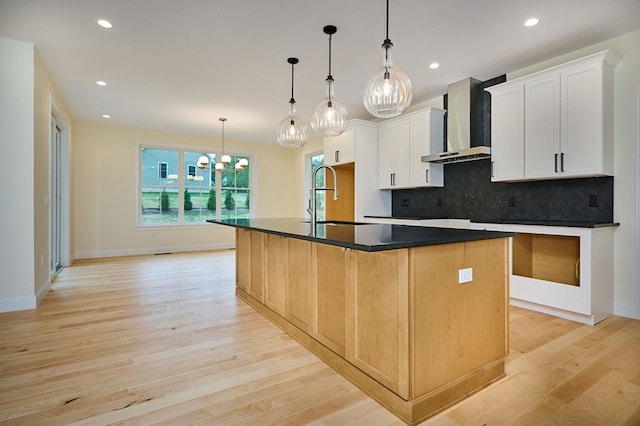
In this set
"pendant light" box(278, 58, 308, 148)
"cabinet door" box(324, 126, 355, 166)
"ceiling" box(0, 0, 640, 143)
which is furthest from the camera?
"cabinet door" box(324, 126, 355, 166)

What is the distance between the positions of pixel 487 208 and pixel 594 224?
1429 millimetres

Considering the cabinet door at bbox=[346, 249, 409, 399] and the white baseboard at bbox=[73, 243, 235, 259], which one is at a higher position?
the cabinet door at bbox=[346, 249, 409, 399]

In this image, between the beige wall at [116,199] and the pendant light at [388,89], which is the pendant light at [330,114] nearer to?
the pendant light at [388,89]

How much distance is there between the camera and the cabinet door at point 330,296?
2084 mm

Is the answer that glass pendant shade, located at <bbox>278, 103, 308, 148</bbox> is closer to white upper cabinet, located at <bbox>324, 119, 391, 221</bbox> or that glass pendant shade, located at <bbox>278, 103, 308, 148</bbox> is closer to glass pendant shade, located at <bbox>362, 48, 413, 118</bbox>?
glass pendant shade, located at <bbox>362, 48, 413, 118</bbox>

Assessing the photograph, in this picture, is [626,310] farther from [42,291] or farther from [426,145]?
[42,291]

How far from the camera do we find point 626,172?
317 cm

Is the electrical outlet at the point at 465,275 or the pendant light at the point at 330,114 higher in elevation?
the pendant light at the point at 330,114

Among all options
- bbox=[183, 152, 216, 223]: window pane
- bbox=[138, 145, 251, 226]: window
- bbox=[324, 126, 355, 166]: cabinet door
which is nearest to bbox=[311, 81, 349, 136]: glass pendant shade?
bbox=[324, 126, 355, 166]: cabinet door

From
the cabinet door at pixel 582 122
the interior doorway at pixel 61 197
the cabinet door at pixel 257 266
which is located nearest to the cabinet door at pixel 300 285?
the cabinet door at pixel 257 266

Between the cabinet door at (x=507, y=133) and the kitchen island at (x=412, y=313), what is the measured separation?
2.12m

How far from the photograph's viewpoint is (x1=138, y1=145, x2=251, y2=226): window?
7.34 meters

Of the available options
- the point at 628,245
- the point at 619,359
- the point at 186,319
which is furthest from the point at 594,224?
the point at 186,319

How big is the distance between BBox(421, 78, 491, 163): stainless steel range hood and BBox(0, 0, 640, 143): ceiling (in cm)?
15
